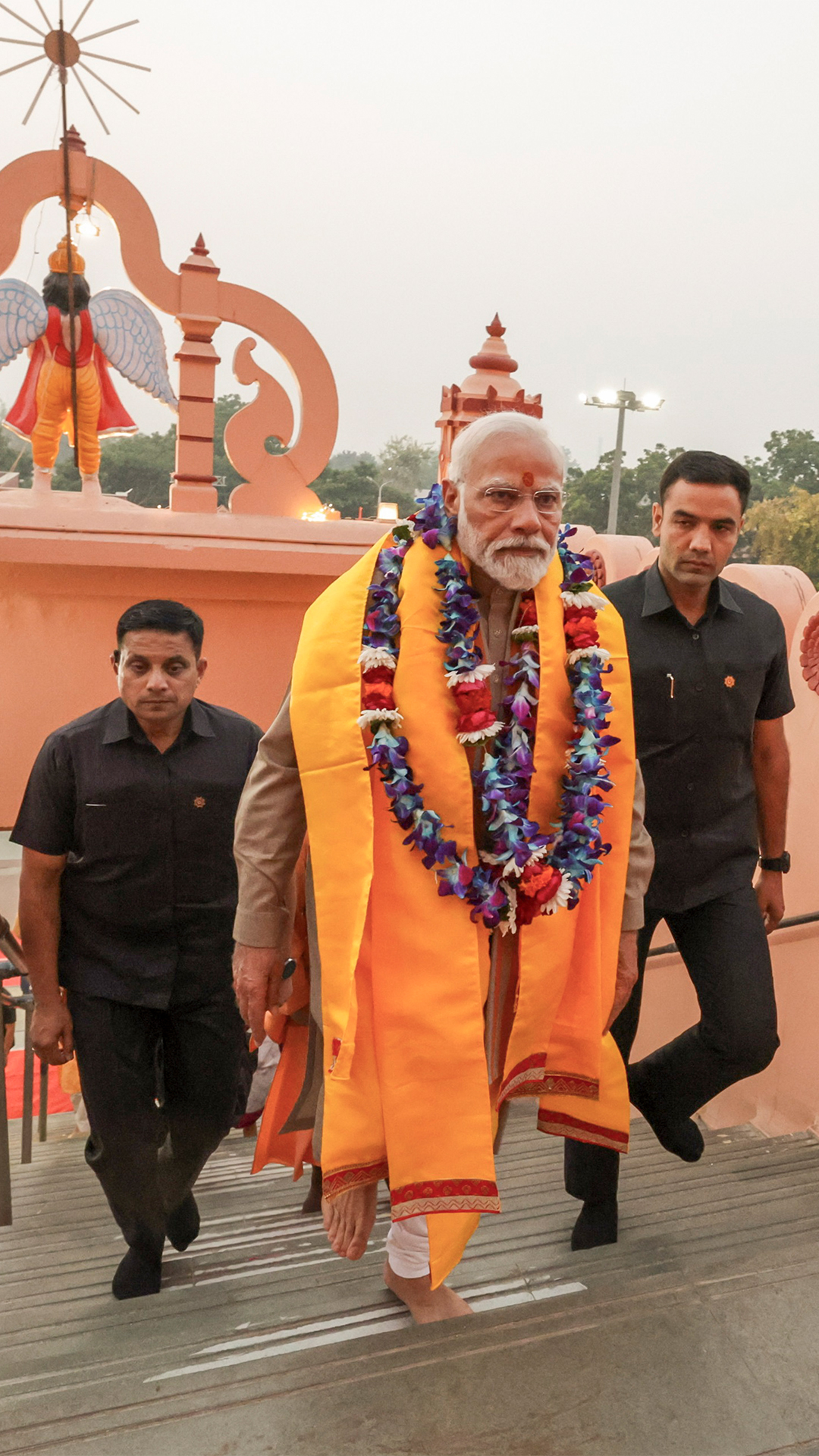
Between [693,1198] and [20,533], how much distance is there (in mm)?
3451

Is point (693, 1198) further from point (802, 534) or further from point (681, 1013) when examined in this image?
point (802, 534)

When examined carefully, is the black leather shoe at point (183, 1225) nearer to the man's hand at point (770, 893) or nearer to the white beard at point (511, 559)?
the man's hand at point (770, 893)

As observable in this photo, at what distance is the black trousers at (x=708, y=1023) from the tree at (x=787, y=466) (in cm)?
3142

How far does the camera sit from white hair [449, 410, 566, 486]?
222 cm

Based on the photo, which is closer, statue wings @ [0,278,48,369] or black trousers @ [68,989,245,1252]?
black trousers @ [68,989,245,1252]

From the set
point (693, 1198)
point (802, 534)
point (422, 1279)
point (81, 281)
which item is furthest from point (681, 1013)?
point (802, 534)

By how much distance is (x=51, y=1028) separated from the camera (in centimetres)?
285

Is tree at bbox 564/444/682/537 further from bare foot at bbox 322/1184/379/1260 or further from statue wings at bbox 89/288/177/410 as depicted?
bare foot at bbox 322/1184/379/1260

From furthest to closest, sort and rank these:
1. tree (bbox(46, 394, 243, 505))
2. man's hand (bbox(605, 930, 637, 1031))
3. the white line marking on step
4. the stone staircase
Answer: tree (bbox(46, 394, 243, 505))
man's hand (bbox(605, 930, 637, 1031))
the white line marking on step
the stone staircase

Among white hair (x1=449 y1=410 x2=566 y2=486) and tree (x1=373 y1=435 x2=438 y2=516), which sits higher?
tree (x1=373 y1=435 x2=438 y2=516)

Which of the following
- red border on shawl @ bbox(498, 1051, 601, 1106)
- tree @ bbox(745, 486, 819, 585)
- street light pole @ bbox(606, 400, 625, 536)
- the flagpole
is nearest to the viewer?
red border on shawl @ bbox(498, 1051, 601, 1106)

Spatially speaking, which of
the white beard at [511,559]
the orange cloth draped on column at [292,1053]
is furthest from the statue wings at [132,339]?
the orange cloth draped on column at [292,1053]

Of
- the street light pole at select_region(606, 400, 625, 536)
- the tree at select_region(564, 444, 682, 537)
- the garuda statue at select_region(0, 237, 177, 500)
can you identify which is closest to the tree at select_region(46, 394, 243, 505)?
the tree at select_region(564, 444, 682, 537)

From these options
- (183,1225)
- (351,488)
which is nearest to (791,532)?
(351,488)
